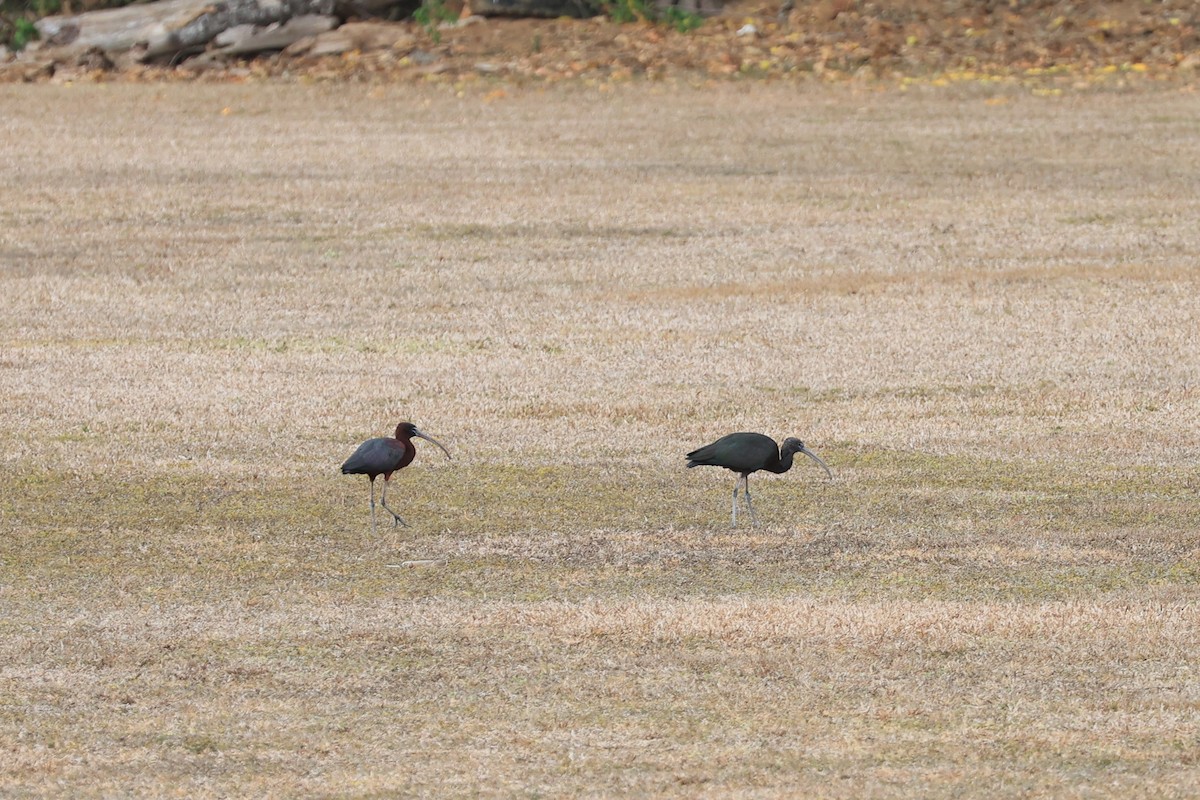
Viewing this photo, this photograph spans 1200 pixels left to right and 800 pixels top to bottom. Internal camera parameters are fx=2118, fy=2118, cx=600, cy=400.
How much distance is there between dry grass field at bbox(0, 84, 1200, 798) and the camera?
23.0ft

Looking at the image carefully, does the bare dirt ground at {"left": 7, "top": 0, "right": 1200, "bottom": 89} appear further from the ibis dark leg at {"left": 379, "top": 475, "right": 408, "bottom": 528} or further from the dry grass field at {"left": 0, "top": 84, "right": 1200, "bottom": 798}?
the ibis dark leg at {"left": 379, "top": 475, "right": 408, "bottom": 528}

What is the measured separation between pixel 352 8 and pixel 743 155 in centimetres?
1074

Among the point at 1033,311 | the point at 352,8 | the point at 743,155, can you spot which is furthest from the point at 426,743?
the point at 352,8

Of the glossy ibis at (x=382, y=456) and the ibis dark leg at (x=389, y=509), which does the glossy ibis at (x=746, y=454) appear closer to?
the glossy ibis at (x=382, y=456)

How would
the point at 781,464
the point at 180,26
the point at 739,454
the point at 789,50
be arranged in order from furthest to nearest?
the point at 180,26 < the point at 789,50 < the point at 781,464 < the point at 739,454

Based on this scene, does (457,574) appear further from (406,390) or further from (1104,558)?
(406,390)

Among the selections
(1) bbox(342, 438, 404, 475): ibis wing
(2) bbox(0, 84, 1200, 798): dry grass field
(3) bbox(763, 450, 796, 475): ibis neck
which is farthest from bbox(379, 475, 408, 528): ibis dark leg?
(3) bbox(763, 450, 796, 475): ibis neck

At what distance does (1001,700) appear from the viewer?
7.34m

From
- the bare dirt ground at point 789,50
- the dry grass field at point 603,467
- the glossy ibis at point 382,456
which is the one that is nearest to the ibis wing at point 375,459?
the glossy ibis at point 382,456

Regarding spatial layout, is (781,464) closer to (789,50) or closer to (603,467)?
(603,467)

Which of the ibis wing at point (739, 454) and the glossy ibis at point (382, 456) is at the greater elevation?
the glossy ibis at point (382, 456)

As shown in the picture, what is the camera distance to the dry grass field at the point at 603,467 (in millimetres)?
7016

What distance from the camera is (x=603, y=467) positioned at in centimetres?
1162

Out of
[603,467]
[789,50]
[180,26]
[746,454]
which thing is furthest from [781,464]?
[180,26]
